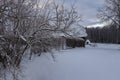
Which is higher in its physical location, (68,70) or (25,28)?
(25,28)

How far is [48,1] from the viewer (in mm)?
13930

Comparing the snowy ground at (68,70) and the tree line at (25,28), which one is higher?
the tree line at (25,28)

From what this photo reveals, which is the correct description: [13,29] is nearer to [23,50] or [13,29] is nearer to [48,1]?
[23,50]

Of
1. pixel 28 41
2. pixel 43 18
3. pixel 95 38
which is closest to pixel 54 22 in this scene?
pixel 43 18

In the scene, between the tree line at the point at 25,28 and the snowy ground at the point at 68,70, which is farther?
the snowy ground at the point at 68,70

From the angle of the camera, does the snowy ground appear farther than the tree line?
Yes

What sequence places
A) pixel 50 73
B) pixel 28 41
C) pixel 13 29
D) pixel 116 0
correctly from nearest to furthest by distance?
1. pixel 13 29
2. pixel 28 41
3. pixel 50 73
4. pixel 116 0

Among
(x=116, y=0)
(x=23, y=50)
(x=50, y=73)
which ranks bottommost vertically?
(x=50, y=73)

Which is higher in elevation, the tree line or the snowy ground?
the tree line

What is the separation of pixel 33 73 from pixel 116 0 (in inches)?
1095

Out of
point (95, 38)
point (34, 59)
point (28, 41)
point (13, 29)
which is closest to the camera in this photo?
point (13, 29)

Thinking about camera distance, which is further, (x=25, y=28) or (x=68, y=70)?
(x=68, y=70)

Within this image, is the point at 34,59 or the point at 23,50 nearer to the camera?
the point at 23,50

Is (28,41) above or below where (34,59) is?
above
